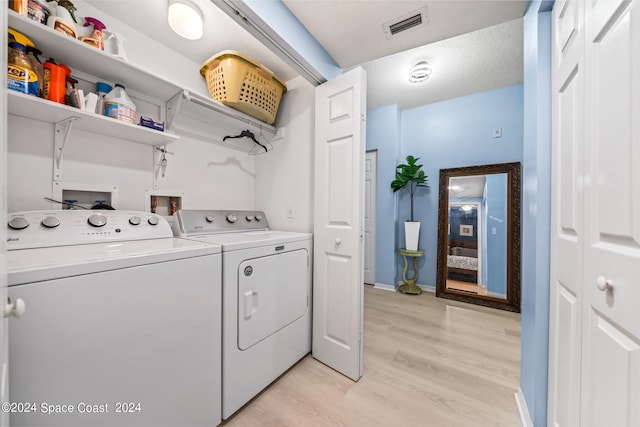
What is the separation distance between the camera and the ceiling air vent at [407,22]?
129 centimetres

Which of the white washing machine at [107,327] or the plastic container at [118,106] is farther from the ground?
the plastic container at [118,106]

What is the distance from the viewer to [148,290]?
0.89 meters

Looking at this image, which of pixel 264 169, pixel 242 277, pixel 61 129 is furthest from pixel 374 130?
pixel 61 129

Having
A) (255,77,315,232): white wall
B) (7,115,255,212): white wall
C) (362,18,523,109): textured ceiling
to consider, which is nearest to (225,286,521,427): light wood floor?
(255,77,315,232): white wall

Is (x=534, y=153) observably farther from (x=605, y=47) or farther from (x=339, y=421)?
(x=339, y=421)

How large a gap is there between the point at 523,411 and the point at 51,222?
2.53 metres

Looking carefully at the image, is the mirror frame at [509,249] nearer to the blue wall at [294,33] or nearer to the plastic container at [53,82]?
the blue wall at [294,33]

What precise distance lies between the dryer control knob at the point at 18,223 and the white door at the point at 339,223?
1.43 m

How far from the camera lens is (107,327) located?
79 cm

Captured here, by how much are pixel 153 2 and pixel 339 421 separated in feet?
8.42

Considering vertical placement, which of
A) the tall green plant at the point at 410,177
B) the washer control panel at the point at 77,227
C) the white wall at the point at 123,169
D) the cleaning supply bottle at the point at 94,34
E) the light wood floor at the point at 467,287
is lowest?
the light wood floor at the point at 467,287

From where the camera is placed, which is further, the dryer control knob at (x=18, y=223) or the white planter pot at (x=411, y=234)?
the white planter pot at (x=411, y=234)

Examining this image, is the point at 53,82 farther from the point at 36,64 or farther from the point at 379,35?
the point at 379,35

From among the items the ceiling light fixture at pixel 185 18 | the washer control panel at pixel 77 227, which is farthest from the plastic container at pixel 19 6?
the washer control panel at pixel 77 227
